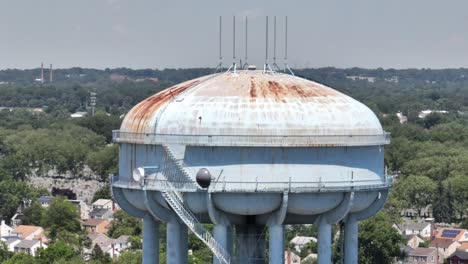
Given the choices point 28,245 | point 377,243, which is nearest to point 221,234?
point 377,243

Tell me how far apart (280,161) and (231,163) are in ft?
4.32

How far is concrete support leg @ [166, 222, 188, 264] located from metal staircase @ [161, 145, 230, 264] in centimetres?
156

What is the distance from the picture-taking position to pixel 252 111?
39.1 meters

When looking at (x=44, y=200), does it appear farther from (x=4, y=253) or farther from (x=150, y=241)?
(x=150, y=241)

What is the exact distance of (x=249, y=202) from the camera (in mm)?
38781

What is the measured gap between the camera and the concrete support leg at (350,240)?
41656 mm

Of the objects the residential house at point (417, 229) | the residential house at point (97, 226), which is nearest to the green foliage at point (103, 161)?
the residential house at point (97, 226)

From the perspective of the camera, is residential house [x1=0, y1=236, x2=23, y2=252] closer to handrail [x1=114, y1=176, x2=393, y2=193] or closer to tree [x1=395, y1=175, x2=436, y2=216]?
tree [x1=395, y1=175, x2=436, y2=216]

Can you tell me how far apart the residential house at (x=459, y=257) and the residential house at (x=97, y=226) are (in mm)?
33138

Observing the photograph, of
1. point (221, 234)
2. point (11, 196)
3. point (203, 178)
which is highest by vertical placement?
point (203, 178)

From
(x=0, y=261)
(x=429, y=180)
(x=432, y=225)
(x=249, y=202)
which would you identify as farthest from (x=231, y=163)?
(x=429, y=180)

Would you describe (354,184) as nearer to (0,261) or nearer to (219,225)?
(219,225)

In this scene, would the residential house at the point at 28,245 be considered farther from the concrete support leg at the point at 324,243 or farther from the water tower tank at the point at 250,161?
the concrete support leg at the point at 324,243

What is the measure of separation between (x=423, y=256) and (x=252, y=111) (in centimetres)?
7952
